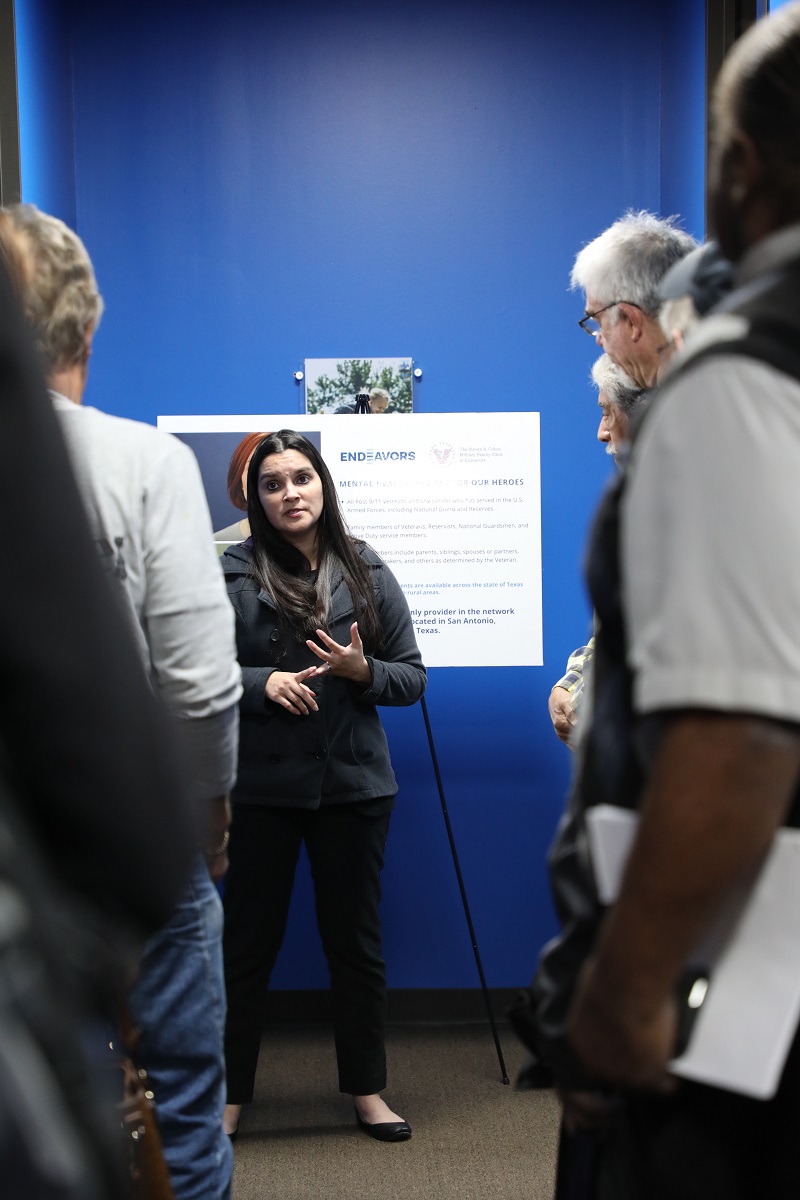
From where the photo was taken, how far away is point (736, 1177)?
3.22ft

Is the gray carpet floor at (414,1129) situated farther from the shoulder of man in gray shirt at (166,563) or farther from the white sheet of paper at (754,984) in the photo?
the white sheet of paper at (754,984)

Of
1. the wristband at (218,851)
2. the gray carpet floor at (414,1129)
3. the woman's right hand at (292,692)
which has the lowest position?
the gray carpet floor at (414,1129)

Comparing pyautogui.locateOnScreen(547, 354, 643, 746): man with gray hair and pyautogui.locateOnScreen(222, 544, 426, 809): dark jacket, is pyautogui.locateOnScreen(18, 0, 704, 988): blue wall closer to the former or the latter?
pyautogui.locateOnScreen(222, 544, 426, 809): dark jacket

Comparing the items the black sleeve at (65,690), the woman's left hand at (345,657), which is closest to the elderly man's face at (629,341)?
the woman's left hand at (345,657)

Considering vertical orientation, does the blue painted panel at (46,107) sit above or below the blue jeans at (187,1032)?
above

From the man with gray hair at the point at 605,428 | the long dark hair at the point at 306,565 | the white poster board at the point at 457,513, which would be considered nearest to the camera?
the man with gray hair at the point at 605,428

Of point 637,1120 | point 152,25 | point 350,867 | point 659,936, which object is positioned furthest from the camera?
point 152,25

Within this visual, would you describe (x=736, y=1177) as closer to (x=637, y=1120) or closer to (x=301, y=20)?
(x=637, y=1120)

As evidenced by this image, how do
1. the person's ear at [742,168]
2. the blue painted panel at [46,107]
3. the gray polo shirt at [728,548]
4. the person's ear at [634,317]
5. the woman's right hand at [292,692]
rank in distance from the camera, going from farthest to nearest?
the blue painted panel at [46,107]
the woman's right hand at [292,692]
the person's ear at [634,317]
the person's ear at [742,168]
the gray polo shirt at [728,548]

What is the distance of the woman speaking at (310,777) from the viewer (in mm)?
3037

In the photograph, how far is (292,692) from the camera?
119 inches

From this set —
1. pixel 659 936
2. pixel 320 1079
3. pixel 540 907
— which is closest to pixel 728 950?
pixel 659 936

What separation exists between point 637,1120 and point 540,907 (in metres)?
3.05

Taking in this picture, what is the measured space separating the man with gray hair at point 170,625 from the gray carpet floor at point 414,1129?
1.16m
